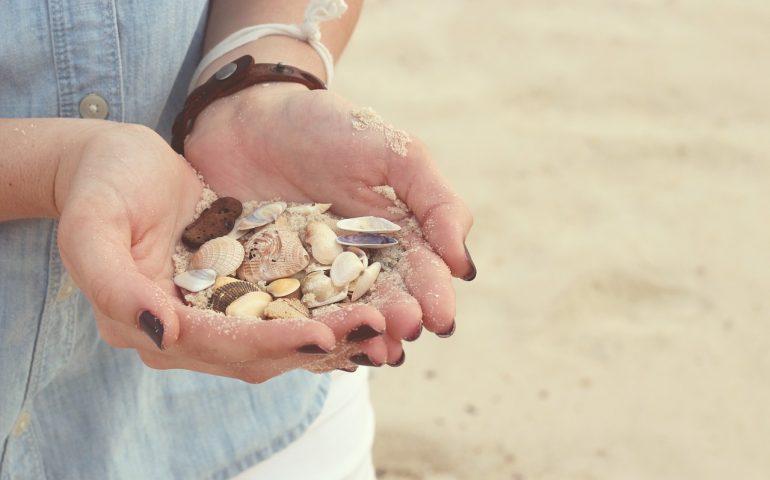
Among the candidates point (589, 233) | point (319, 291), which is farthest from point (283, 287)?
point (589, 233)

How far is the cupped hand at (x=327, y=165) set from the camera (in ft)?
3.97

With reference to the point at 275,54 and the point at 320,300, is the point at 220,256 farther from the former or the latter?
the point at 275,54

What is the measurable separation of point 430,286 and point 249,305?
26 centimetres

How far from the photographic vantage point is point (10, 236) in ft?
4.15

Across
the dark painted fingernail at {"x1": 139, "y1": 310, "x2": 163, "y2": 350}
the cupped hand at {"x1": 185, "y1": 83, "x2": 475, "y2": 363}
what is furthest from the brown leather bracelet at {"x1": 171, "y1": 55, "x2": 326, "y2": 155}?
the dark painted fingernail at {"x1": 139, "y1": 310, "x2": 163, "y2": 350}

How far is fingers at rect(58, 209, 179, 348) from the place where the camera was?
3.26 feet

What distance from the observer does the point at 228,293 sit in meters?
1.28

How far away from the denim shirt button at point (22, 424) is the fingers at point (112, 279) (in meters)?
0.36

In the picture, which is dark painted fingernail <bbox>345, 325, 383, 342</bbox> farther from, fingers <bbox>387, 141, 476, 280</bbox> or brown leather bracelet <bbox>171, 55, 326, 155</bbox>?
brown leather bracelet <bbox>171, 55, 326, 155</bbox>

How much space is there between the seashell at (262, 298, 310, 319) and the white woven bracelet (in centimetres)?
43

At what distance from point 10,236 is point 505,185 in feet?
6.48

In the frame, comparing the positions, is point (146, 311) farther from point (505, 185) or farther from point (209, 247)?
point (505, 185)

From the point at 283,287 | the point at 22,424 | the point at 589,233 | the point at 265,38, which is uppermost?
the point at 265,38

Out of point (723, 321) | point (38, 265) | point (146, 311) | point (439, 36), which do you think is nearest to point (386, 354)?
point (146, 311)
